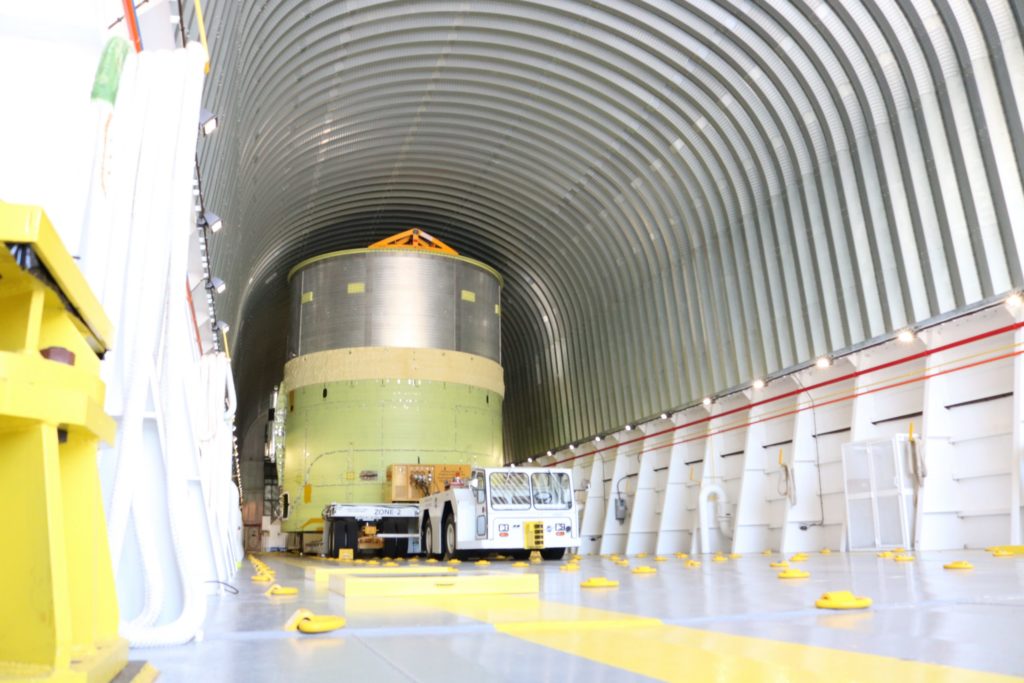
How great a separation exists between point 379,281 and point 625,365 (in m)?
6.72

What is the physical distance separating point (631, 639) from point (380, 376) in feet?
56.8

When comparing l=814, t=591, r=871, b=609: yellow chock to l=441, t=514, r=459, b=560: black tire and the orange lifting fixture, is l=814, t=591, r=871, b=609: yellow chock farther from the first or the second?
the orange lifting fixture

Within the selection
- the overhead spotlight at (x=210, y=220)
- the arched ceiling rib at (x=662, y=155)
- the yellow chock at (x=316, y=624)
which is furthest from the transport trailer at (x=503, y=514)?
the yellow chock at (x=316, y=624)

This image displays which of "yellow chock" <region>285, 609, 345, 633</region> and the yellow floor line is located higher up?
"yellow chock" <region>285, 609, 345, 633</region>

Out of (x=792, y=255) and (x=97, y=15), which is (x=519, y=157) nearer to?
(x=792, y=255)

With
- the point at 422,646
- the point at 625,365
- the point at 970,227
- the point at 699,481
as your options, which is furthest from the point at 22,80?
the point at 625,365

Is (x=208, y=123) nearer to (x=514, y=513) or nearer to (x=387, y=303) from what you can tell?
(x=514, y=513)

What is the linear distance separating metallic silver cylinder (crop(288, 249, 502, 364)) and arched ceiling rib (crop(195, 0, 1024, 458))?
6.56 ft

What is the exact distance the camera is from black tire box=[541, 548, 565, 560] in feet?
48.4

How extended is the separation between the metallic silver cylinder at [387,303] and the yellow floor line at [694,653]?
54.7 ft

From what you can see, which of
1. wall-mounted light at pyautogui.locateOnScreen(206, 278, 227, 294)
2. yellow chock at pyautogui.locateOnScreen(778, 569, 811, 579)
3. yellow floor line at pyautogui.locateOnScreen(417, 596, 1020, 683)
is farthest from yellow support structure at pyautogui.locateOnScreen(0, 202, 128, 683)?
wall-mounted light at pyautogui.locateOnScreen(206, 278, 227, 294)

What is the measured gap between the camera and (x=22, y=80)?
4059mm

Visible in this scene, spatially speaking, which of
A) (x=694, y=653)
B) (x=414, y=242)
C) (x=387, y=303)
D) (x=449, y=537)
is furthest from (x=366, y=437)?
(x=694, y=653)

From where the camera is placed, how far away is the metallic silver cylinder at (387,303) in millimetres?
20625
